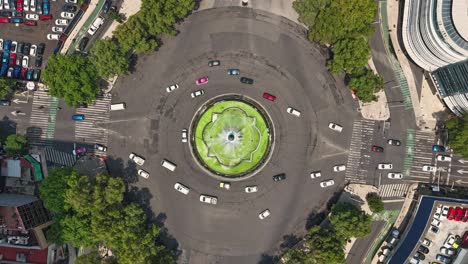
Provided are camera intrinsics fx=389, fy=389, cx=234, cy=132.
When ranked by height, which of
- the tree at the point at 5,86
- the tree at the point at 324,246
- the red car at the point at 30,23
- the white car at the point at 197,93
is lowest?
the tree at the point at 324,246

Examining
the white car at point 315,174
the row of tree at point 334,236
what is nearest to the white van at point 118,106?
the white car at point 315,174

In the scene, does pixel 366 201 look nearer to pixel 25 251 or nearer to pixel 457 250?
pixel 457 250

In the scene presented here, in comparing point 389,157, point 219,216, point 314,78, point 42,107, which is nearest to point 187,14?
point 314,78

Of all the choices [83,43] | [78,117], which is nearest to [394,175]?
[78,117]

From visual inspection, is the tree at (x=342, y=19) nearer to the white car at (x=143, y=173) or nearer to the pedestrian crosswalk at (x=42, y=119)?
the white car at (x=143, y=173)

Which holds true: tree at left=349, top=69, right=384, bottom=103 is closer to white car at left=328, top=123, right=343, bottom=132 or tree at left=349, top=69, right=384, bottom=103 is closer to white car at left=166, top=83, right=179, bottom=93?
white car at left=328, top=123, right=343, bottom=132

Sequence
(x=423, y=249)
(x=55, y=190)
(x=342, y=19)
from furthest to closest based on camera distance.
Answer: (x=423, y=249), (x=55, y=190), (x=342, y=19)

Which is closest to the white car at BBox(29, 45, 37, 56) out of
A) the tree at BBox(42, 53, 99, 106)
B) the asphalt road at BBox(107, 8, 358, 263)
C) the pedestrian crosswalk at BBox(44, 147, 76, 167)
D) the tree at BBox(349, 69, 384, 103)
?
the tree at BBox(42, 53, 99, 106)

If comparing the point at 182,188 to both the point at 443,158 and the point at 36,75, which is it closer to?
the point at 36,75
